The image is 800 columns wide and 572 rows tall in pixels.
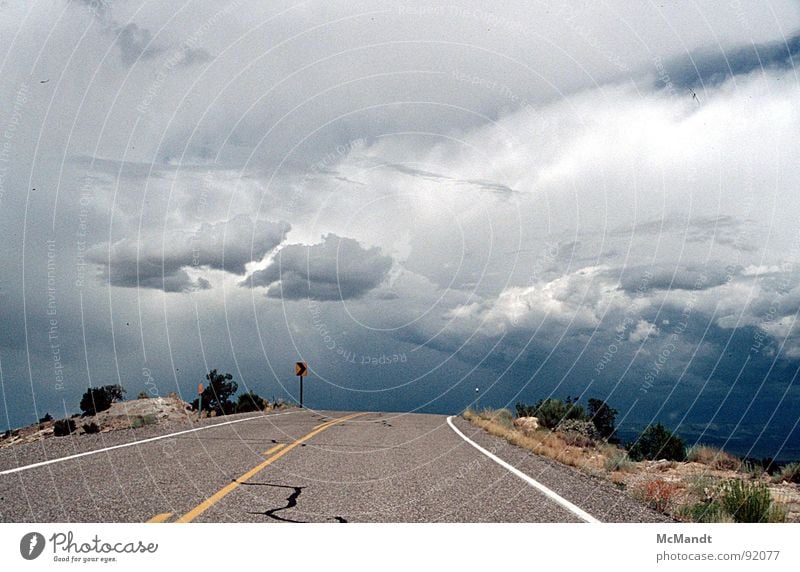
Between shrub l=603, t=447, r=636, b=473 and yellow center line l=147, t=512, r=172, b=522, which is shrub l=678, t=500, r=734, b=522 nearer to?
shrub l=603, t=447, r=636, b=473

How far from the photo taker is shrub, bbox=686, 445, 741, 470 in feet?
49.2

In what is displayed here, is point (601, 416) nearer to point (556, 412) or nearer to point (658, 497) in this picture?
point (556, 412)

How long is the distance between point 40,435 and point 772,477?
19205 mm

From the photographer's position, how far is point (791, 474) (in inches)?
502

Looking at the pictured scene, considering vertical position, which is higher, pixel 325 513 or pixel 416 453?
pixel 325 513

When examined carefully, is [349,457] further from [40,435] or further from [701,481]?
[40,435]

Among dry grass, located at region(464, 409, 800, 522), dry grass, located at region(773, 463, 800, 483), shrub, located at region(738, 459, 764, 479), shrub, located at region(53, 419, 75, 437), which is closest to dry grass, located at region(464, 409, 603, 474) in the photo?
dry grass, located at region(464, 409, 800, 522)

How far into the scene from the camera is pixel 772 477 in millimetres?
12852

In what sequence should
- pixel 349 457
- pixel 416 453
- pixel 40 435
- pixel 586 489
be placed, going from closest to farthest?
1. pixel 586 489
2. pixel 349 457
3. pixel 416 453
4. pixel 40 435

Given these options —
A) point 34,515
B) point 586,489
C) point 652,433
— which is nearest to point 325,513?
point 34,515

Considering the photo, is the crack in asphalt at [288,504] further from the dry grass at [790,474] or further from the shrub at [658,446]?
the shrub at [658,446]

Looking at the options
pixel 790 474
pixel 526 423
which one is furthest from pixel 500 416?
pixel 790 474

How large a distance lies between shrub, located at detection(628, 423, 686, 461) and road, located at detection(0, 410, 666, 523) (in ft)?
20.0
